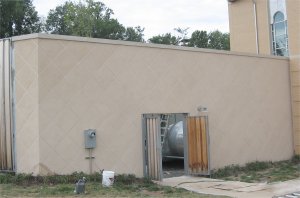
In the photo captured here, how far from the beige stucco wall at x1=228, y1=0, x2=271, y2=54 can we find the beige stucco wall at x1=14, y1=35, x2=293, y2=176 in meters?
3.08

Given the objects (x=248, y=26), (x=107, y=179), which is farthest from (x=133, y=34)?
(x=107, y=179)

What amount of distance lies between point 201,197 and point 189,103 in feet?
17.5

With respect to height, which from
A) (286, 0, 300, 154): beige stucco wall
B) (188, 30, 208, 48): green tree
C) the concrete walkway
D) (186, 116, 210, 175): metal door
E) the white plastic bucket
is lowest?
the concrete walkway

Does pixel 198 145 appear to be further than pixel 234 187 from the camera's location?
Yes

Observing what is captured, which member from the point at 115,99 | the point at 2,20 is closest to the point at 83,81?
the point at 115,99

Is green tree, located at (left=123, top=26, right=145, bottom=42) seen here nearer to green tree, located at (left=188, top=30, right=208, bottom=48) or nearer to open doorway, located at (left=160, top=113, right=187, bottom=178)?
green tree, located at (left=188, top=30, right=208, bottom=48)

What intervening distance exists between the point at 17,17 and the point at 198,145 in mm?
36136

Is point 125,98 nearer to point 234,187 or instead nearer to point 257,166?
point 234,187

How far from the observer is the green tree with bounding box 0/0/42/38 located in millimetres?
45781

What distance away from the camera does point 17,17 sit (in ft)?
155

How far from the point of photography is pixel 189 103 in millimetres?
16172

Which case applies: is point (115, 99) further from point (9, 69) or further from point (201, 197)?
point (201, 197)

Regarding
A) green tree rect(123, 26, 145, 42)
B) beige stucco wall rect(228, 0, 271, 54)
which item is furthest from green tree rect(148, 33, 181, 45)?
beige stucco wall rect(228, 0, 271, 54)

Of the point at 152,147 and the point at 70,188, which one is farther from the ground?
the point at 152,147
